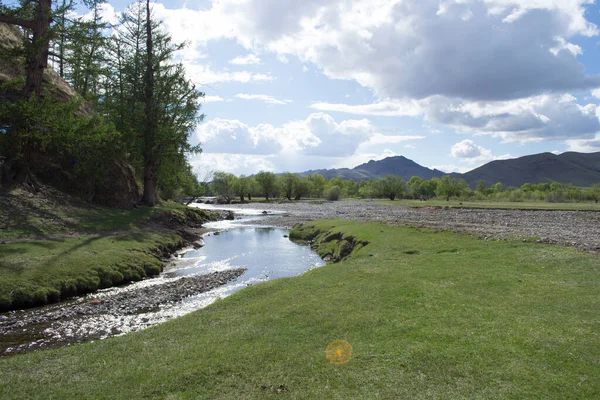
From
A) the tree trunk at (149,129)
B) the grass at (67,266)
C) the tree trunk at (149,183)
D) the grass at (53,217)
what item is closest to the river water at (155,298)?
the grass at (67,266)

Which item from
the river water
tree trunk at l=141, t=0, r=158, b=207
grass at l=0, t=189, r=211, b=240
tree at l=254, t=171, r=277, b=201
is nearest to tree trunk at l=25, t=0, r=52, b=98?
grass at l=0, t=189, r=211, b=240

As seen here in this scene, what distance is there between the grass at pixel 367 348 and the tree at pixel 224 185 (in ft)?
484

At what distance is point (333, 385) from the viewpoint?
28.5ft

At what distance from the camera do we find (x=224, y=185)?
164 metres

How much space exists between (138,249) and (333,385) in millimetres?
26464

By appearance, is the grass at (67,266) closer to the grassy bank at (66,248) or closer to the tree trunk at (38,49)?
the grassy bank at (66,248)

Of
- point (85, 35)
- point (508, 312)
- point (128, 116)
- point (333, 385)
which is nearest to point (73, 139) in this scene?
point (85, 35)

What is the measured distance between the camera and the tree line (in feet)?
89.5

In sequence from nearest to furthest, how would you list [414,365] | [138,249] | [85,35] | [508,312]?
1. [414,365]
2. [508,312]
3. [85,35]
4. [138,249]

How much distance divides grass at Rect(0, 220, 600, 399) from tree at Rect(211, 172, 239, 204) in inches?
5812

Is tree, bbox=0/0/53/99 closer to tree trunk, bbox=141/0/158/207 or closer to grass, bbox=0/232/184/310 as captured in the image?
grass, bbox=0/232/184/310

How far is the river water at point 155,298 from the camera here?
49.5 feet

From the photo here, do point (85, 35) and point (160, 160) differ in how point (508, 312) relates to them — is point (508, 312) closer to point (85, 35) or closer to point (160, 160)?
point (85, 35)

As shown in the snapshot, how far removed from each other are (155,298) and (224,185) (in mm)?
145800
